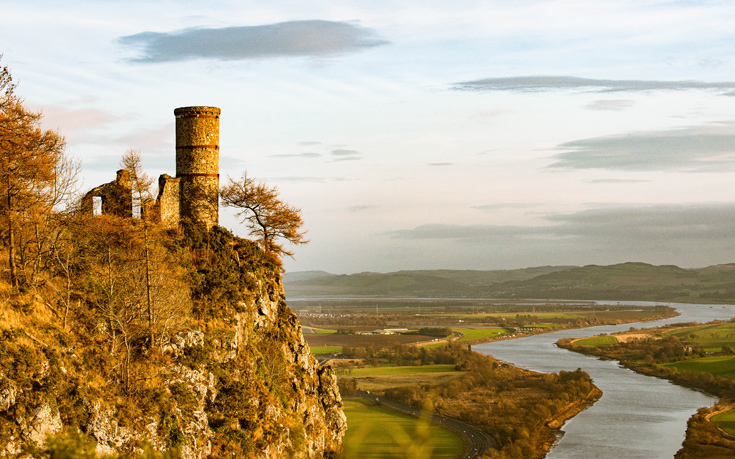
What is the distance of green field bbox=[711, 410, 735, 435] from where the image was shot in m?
64.2

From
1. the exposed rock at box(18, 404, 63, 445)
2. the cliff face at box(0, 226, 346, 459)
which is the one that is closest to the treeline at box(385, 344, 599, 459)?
the cliff face at box(0, 226, 346, 459)

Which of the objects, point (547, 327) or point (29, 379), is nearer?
point (29, 379)

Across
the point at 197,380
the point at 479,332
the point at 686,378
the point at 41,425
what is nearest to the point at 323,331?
the point at 479,332

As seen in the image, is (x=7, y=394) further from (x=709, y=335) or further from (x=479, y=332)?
(x=479, y=332)

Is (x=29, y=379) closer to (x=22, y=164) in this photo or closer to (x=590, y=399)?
(x=22, y=164)

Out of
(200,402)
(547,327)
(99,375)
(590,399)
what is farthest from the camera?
(547,327)

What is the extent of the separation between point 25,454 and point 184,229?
52.1 feet

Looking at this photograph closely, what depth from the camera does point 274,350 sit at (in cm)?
3219

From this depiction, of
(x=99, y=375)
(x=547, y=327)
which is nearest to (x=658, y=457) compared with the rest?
(x=99, y=375)

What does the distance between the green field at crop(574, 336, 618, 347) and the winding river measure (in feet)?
63.3

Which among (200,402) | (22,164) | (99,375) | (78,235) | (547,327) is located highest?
(22,164)

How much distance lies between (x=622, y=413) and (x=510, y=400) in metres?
12.0

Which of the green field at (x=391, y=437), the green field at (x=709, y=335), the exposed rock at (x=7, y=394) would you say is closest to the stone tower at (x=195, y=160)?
the green field at (x=391, y=437)

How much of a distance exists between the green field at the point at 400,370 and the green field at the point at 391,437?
2417 centimetres
